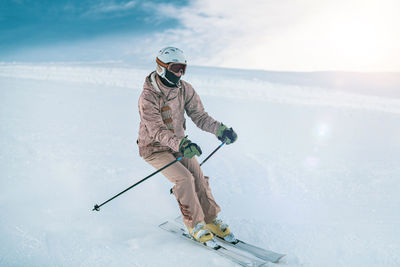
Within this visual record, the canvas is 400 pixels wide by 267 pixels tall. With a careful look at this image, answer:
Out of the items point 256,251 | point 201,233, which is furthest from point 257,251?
point 201,233

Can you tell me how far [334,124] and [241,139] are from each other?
243cm

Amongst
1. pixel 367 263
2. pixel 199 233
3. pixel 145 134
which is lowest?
pixel 367 263

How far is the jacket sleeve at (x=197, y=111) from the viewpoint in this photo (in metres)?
3.38

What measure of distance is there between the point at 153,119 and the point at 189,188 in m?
0.71

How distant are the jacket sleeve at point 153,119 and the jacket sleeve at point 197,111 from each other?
44 cm

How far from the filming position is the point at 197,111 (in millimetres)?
3457

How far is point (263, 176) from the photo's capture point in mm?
Result: 4898

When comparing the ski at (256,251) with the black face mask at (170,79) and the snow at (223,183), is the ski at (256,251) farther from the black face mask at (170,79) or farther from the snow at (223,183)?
the black face mask at (170,79)

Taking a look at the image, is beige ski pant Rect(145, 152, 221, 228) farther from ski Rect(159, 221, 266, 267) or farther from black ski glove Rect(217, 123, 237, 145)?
black ski glove Rect(217, 123, 237, 145)

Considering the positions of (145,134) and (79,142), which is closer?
(145,134)

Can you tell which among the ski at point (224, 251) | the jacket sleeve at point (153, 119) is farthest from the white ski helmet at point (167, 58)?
the ski at point (224, 251)

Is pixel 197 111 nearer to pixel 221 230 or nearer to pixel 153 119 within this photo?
pixel 153 119

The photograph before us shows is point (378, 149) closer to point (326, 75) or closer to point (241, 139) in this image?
point (241, 139)

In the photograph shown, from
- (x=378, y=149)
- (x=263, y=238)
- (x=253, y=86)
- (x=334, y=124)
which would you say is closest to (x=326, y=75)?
(x=253, y=86)
